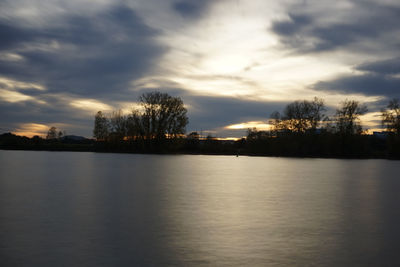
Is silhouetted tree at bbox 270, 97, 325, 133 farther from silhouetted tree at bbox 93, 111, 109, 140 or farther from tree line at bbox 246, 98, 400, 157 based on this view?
silhouetted tree at bbox 93, 111, 109, 140

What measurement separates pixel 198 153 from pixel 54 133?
8097 cm

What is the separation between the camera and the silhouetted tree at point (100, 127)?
87181mm

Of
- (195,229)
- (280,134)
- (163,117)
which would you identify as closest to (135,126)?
(163,117)

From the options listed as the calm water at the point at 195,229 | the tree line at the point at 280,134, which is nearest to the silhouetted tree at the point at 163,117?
the tree line at the point at 280,134

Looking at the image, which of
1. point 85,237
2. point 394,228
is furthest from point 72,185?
point 394,228

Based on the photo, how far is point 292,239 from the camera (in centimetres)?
659

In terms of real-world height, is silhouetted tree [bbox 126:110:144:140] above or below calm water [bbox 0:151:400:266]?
above

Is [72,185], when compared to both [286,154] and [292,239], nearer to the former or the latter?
[292,239]

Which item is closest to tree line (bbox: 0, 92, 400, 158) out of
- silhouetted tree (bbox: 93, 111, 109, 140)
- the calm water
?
silhouetted tree (bbox: 93, 111, 109, 140)

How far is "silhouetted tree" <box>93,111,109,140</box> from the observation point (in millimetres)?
87181

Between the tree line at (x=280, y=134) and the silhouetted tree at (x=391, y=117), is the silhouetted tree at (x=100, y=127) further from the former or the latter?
the silhouetted tree at (x=391, y=117)

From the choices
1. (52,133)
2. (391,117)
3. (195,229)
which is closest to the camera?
(195,229)

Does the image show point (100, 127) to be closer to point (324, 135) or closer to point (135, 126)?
point (135, 126)

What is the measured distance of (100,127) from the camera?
88125 millimetres
